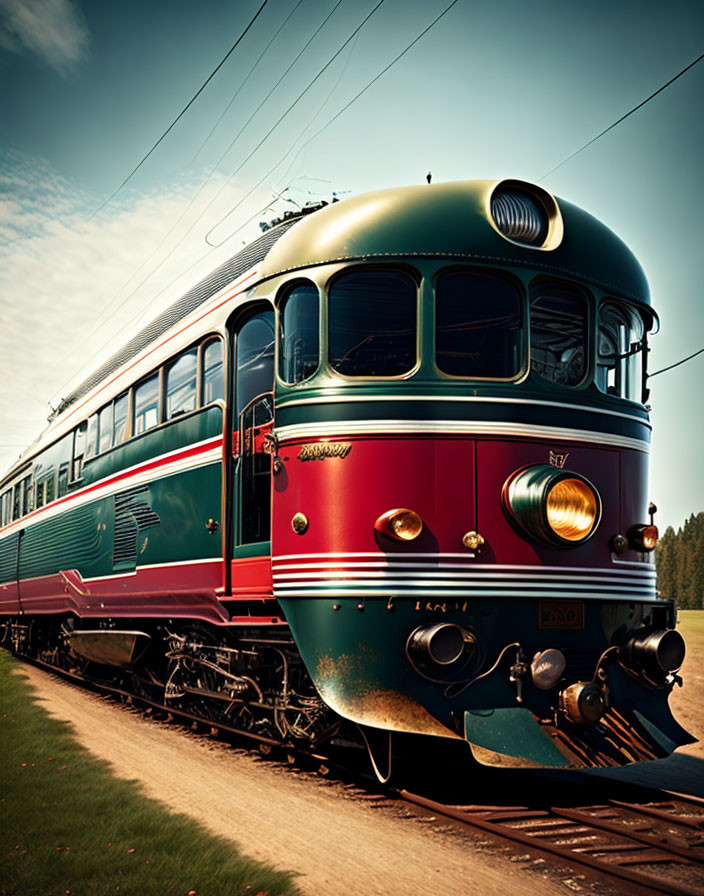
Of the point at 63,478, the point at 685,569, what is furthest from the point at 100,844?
the point at 685,569

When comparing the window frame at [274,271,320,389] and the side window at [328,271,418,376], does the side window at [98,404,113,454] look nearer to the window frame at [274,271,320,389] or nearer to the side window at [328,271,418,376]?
the window frame at [274,271,320,389]

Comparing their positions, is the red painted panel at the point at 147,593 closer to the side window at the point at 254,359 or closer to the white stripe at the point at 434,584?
the side window at the point at 254,359

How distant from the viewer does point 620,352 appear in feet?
23.9

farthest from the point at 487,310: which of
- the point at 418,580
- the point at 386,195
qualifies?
the point at 418,580

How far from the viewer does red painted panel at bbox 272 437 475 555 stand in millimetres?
6160

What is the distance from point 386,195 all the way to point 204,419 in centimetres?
260

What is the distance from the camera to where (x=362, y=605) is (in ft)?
20.0

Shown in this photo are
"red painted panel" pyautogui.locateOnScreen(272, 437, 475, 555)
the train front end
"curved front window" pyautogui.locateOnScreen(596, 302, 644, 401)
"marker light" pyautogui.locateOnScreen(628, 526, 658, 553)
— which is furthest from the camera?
"curved front window" pyautogui.locateOnScreen(596, 302, 644, 401)

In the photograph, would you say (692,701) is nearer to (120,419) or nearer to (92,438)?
(120,419)

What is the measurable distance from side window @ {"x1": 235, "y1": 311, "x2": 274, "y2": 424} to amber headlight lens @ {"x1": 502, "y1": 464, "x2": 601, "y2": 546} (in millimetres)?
2173

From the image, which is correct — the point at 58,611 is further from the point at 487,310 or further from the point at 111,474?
the point at 487,310

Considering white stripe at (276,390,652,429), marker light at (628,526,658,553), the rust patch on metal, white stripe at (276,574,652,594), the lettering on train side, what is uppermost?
white stripe at (276,390,652,429)

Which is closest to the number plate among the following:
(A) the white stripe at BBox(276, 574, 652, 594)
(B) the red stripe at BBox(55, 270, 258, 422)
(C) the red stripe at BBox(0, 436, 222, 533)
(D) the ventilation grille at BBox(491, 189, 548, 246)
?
(A) the white stripe at BBox(276, 574, 652, 594)

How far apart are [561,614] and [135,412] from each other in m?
5.67
